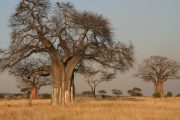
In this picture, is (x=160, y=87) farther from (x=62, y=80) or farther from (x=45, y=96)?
(x=62, y=80)

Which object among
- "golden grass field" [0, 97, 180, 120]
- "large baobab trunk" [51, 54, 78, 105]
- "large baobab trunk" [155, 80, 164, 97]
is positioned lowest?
"golden grass field" [0, 97, 180, 120]

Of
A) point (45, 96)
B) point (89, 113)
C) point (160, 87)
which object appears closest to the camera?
point (89, 113)

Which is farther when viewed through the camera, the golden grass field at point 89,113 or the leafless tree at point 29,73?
the leafless tree at point 29,73

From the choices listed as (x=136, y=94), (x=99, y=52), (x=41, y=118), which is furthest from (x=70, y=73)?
(x=136, y=94)

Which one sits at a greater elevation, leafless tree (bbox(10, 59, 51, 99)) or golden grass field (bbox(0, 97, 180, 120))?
leafless tree (bbox(10, 59, 51, 99))

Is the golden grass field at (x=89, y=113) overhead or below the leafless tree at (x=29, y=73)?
below

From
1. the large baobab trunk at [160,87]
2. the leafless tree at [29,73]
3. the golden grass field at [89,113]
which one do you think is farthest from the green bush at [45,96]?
the golden grass field at [89,113]

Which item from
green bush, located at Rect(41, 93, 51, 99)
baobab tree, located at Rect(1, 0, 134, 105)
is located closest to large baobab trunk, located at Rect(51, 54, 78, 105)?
baobab tree, located at Rect(1, 0, 134, 105)

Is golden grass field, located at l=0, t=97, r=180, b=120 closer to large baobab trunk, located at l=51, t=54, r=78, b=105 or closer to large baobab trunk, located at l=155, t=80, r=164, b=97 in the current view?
large baobab trunk, located at l=51, t=54, r=78, b=105

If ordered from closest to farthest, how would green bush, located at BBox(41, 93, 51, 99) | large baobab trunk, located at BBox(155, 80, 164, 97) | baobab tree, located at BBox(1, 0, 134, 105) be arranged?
baobab tree, located at BBox(1, 0, 134, 105), green bush, located at BBox(41, 93, 51, 99), large baobab trunk, located at BBox(155, 80, 164, 97)

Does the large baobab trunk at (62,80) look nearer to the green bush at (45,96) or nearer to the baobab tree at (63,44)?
the baobab tree at (63,44)

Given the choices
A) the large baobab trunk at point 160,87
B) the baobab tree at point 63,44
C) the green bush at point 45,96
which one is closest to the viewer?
the baobab tree at point 63,44

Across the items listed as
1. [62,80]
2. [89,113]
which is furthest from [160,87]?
[89,113]

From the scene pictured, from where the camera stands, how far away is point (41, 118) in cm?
1608
